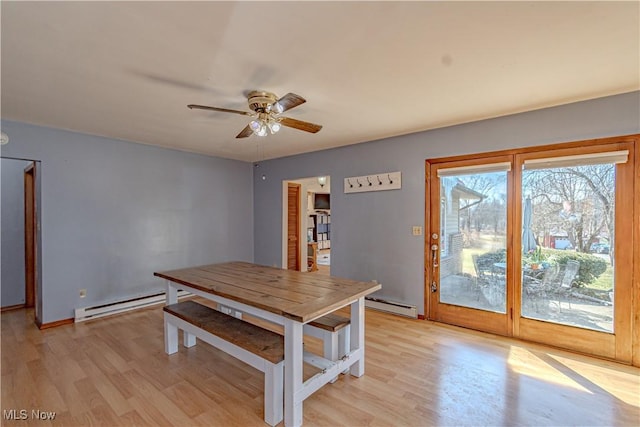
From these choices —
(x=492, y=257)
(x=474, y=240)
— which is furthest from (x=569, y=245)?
(x=474, y=240)

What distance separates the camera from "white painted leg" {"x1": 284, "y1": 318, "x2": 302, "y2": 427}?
5.68 ft

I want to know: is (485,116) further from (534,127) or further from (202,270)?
(202,270)

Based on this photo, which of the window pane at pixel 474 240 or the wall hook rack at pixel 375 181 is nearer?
the window pane at pixel 474 240

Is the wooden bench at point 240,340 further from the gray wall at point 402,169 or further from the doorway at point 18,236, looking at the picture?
the doorway at point 18,236

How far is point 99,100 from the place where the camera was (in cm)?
254

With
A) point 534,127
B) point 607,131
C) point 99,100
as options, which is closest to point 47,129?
point 99,100

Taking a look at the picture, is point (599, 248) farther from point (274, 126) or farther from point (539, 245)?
point (274, 126)

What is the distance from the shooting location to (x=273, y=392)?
179 centimetres

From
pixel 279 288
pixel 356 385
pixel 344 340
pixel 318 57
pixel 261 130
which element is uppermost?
pixel 318 57

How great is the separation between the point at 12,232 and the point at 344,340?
16.1 ft

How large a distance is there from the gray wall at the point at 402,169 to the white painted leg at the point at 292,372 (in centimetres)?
225

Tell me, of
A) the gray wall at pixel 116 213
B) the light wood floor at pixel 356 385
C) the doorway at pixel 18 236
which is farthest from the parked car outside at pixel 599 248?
the doorway at pixel 18 236

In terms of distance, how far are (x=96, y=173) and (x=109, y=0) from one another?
3.07 meters

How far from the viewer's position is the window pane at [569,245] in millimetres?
2570
